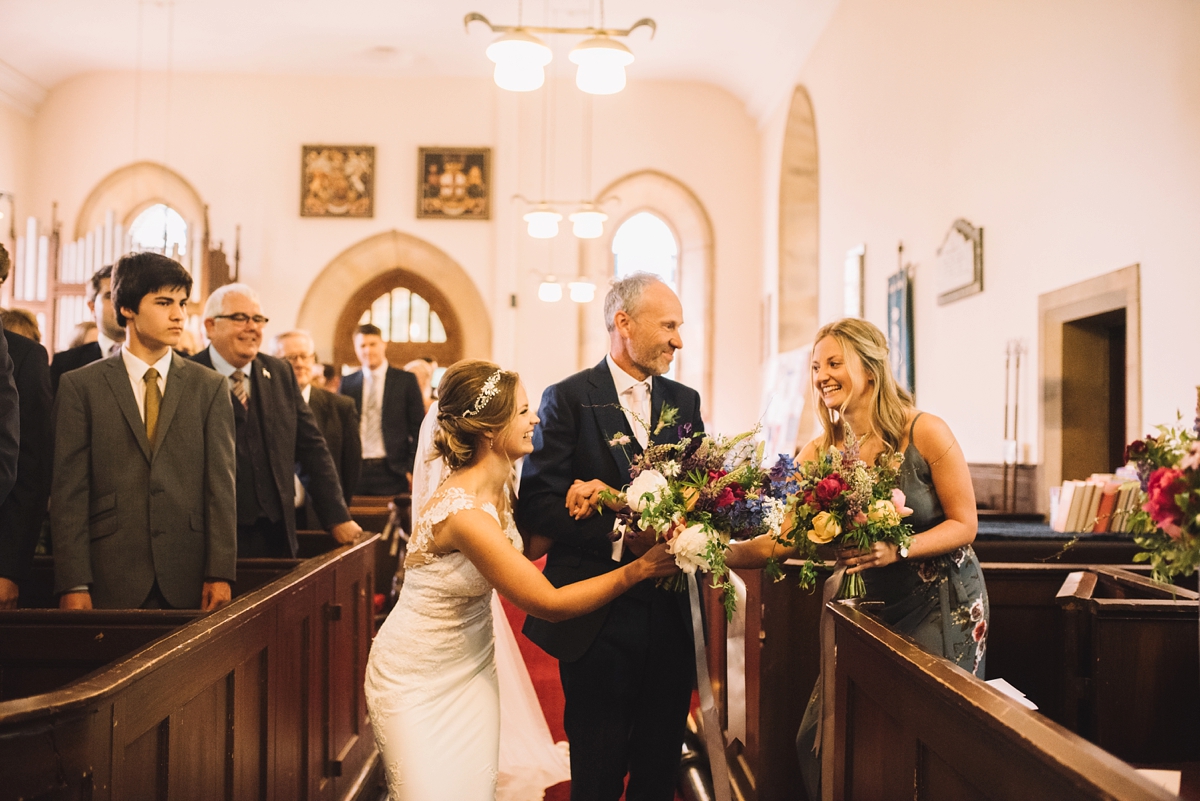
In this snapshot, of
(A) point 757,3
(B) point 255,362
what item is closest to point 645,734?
(B) point 255,362

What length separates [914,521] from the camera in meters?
2.72

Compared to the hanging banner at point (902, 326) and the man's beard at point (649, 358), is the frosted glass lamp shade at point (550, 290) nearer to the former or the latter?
the hanging banner at point (902, 326)

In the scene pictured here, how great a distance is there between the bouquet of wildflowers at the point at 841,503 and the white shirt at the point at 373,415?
5.33 meters

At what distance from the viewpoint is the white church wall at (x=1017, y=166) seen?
4.39 m

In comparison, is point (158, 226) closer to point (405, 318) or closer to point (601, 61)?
point (405, 318)

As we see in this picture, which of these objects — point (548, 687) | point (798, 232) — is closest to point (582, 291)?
point (798, 232)

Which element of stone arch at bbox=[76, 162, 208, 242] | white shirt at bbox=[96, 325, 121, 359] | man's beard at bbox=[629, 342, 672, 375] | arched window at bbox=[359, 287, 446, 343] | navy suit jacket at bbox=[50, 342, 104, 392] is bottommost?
man's beard at bbox=[629, 342, 672, 375]

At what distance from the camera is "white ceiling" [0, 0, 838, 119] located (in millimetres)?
10883

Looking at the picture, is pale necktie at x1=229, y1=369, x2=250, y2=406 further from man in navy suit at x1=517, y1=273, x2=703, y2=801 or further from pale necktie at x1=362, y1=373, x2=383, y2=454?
pale necktie at x1=362, y1=373, x2=383, y2=454

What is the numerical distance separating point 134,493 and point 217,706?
2.89 ft

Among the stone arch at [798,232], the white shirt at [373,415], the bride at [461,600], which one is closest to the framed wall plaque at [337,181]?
the stone arch at [798,232]

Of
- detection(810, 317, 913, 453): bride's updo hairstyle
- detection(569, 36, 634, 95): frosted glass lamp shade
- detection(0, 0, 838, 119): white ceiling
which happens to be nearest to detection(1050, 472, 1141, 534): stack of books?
detection(810, 317, 913, 453): bride's updo hairstyle

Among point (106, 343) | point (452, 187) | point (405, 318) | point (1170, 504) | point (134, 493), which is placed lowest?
point (134, 493)

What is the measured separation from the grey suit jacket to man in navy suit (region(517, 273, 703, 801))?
1032 millimetres
